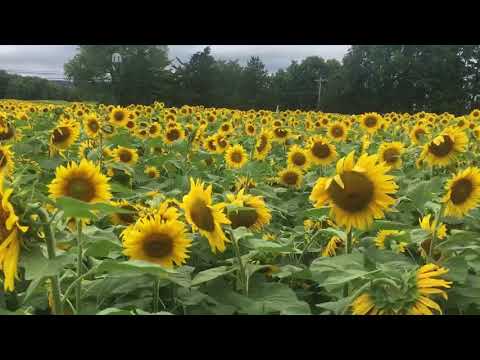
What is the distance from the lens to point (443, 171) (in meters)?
4.60

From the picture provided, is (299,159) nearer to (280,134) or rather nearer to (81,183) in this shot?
(280,134)

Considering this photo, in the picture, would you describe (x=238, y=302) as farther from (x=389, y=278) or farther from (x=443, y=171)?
(x=443, y=171)

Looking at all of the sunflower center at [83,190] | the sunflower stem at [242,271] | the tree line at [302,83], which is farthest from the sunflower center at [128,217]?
the tree line at [302,83]

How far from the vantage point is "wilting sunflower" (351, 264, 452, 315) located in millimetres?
1257

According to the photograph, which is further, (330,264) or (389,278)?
(330,264)

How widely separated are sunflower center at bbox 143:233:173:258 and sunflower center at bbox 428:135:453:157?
1.93 metres

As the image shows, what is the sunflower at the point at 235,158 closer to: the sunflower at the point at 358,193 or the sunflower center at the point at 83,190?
the sunflower center at the point at 83,190

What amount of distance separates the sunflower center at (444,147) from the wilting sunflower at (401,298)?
77.0 inches

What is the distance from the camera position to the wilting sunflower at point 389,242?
2138 millimetres

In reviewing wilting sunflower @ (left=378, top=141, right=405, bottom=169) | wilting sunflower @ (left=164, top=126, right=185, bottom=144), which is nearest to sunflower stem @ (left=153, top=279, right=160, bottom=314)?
wilting sunflower @ (left=378, top=141, right=405, bottom=169)

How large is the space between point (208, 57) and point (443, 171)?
48.4ft
